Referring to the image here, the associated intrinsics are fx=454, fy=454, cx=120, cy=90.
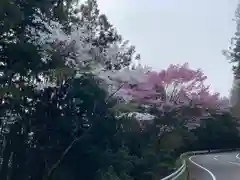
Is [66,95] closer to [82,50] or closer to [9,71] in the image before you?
[82,50]

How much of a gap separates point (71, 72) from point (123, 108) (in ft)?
16.8

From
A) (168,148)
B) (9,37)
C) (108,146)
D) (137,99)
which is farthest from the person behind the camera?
(168,148)

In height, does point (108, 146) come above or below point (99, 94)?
below

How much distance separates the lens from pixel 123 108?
65.0 ft

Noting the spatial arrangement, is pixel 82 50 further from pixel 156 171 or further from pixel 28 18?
pixel 156 171

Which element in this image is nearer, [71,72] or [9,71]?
[9,71]

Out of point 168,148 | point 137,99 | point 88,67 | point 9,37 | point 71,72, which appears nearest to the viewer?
point 9,37

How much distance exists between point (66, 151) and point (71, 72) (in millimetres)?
3706

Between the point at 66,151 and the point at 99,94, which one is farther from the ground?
the point at 99,94

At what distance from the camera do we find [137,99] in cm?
2523

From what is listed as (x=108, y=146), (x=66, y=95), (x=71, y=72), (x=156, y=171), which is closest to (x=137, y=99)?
(x=156, y=171)

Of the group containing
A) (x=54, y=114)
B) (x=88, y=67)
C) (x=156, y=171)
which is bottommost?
(x=156, y=171)

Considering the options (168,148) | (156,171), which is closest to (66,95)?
(156,171)

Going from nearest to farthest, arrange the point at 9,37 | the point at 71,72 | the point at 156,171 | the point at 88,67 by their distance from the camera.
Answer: the point at 9,37 < the point at 71,72 < the point at 88,67 < the point at 156,171
